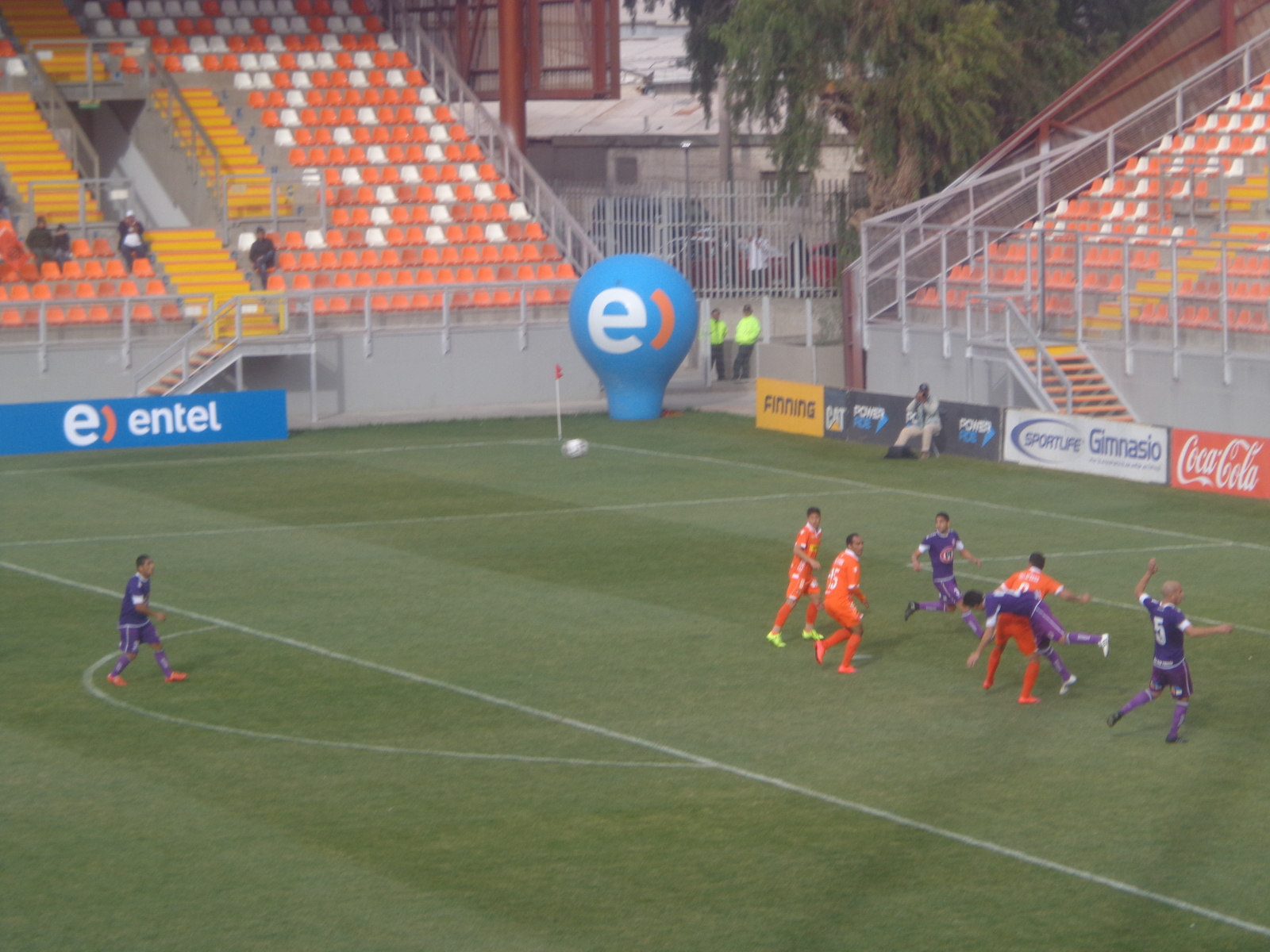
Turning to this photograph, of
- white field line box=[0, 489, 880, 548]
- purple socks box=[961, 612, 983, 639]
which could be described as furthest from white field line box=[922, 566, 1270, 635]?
white field line box=[0, 489, 880, 548]

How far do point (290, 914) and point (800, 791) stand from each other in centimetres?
402

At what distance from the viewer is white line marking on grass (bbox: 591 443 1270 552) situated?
76.2 feet

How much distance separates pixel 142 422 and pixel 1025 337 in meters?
15.5

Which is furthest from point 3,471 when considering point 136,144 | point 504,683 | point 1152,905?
point 1152,905

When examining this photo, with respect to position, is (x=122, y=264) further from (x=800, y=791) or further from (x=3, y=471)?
(x=800, y=791)

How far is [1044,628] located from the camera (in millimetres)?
15547

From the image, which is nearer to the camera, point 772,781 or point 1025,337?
point 772,781

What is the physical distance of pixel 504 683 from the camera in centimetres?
1647

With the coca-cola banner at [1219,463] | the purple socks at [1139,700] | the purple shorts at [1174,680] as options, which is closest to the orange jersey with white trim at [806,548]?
the purple socks at [1139,700]

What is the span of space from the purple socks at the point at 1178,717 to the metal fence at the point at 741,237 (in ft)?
91.4

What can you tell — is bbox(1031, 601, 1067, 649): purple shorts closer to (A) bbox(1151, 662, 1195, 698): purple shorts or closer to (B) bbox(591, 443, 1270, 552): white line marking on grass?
(A) bbox(1151, 662, 1195, 698): purple shorts

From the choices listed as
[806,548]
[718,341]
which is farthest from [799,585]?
[718,341]

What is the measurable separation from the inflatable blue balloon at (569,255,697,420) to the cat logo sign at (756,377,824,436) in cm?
189

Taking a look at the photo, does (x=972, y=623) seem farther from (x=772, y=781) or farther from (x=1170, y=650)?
(x=772, y=781)
